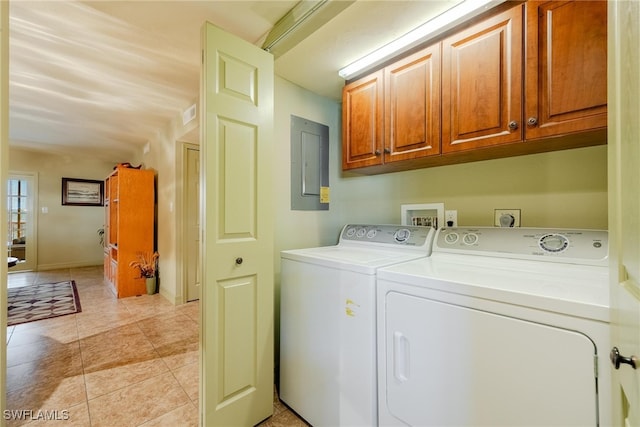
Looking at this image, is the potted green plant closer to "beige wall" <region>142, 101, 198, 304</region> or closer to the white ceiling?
"beige wall" <region>142, 101, 198, 304</region>

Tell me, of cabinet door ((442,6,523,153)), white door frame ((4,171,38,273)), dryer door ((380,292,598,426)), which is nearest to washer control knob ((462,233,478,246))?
cabinet door ((442,6,523,153))

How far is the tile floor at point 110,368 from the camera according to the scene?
1.54 meters

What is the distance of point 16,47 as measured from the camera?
1.85 m

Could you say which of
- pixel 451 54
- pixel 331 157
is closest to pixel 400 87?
pixel 451 54

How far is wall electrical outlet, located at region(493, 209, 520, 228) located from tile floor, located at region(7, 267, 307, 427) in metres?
1.56

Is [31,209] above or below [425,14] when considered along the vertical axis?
below

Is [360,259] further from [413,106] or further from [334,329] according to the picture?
[413,106]

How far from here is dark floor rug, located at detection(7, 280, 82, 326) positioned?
291 centimetres

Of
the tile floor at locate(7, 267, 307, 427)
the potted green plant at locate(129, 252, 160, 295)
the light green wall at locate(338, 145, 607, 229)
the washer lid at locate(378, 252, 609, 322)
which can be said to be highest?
the light green wall at locate(338, 145, 607, 229)

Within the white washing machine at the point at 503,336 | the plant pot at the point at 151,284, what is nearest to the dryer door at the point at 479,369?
the white washing machine at the point at 503,336

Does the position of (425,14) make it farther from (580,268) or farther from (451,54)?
(580,268)

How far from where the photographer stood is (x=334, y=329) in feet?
4.22

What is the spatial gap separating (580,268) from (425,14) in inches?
51.6

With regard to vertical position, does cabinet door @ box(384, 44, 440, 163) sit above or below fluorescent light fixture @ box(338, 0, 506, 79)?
below
